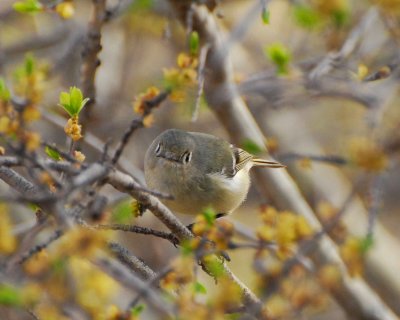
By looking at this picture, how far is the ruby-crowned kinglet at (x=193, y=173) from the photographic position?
4.39 metres

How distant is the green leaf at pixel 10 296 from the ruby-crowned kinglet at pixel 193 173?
222 cm

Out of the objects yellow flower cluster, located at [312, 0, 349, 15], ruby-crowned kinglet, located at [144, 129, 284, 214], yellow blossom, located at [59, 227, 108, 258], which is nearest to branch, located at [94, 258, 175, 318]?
yellow blossom, located at [59, 227, 108, 258]

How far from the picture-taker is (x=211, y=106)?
4.88 metres

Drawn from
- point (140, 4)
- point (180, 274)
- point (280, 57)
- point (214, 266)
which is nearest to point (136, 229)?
point (214, 266)

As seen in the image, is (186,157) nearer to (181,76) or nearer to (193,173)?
(193,173)

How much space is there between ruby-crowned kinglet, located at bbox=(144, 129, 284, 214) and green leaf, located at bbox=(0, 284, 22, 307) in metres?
2.22

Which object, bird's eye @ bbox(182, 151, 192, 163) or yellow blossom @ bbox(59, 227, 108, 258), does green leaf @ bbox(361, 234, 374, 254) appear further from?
bird's eye @ bbox(182, 151, 192, 163)

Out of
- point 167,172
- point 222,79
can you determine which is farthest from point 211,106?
point 167,172

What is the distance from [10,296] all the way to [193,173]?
267cm

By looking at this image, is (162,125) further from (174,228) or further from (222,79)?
(174,228)

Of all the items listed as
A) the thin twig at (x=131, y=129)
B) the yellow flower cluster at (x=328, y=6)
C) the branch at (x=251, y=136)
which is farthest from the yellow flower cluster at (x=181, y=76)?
the yellow flower cluster at (x=328, y=6)

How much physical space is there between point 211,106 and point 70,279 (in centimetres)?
166

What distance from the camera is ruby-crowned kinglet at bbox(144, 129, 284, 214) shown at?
173 inches

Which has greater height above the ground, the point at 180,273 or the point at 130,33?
the point at 130,33
